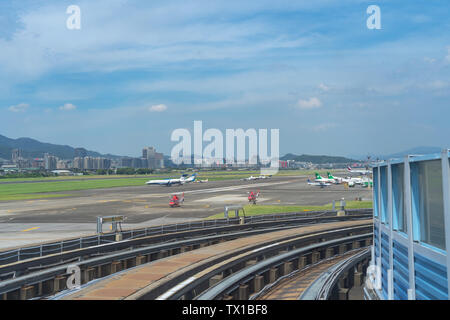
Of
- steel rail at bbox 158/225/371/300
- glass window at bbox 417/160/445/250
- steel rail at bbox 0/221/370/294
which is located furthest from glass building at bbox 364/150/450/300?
steel rail at bbox 0/221/370/294

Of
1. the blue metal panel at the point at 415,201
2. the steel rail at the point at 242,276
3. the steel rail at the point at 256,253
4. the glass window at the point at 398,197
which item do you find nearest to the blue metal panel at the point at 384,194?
the glass window at the point at 398,197

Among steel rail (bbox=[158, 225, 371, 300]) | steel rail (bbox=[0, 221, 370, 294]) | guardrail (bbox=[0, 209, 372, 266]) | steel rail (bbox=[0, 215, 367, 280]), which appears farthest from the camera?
guardrail (bbox=[0, 209, 372, 266])

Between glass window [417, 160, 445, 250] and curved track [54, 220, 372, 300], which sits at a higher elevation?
glass window [417, 160, 445, 250]

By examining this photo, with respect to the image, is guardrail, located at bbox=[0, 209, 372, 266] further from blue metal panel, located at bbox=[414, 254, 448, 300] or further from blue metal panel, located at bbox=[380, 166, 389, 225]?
blue metal panel, located at bbox=[414, 254, 448, 300]

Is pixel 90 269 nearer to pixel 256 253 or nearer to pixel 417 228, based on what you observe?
pixel 256 253

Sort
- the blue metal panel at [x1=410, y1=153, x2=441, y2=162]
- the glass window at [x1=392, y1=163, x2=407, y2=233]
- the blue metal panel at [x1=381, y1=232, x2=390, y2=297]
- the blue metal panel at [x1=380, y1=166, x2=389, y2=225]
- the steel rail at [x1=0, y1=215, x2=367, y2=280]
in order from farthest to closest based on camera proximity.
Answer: the steel rail at [x1=0, y1=215, x2=367, y2=280] < the blue metal panel at [x1=380, y1=166, x2=389, y2=225] < the blue metal panel at [x1=381, y1=232, x2=390, y2=297] < the glass window at [x1=392, y1=163, x2=407, y2=233] < the blue metal panel at [x1=410, y1=153, x2=441, y2=162]

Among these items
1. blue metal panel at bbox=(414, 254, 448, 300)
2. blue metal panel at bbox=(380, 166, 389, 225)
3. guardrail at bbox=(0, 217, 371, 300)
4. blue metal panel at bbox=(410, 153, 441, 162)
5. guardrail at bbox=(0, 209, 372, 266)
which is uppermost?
blue metal panel at bbox=(410, 153, 441, 162)

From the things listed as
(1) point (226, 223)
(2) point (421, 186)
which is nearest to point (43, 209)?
(1) point (226, 223)
